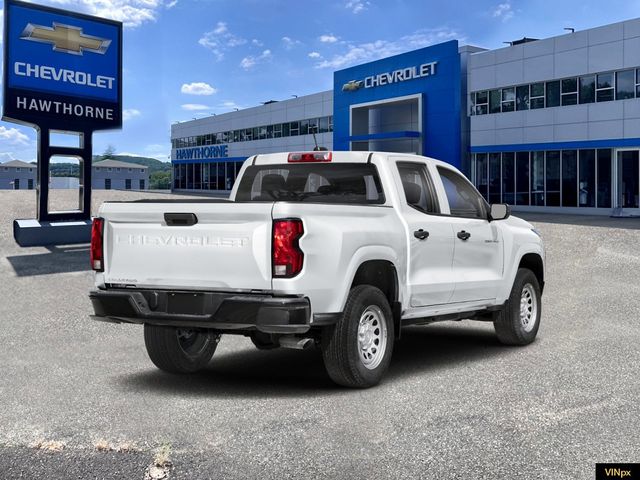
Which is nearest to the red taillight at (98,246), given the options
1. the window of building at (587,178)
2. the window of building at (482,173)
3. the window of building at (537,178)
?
the window of building at (587,178)

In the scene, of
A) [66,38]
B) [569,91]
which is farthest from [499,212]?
[569,91]

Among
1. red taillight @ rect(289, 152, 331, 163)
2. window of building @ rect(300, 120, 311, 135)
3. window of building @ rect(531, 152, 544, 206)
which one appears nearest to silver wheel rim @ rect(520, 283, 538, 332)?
red taillight @ rect(289, 152, 331, 163)

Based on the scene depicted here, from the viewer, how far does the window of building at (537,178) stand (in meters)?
34.8

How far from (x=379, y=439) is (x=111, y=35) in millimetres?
19168

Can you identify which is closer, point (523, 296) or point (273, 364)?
point (273, 364)

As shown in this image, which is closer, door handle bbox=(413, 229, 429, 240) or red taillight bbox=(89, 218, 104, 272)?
red taillight bbox=(89, 218, 104, 272)

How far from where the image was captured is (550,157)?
34375 mm

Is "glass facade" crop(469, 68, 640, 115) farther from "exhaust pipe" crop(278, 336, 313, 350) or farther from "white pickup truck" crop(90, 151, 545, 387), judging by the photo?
"exhaust pipe" crop(278, 336, 313, 350)

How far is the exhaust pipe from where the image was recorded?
18.4 ft

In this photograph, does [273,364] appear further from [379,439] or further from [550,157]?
[550,157]

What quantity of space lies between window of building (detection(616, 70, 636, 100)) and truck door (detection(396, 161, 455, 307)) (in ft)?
89.7

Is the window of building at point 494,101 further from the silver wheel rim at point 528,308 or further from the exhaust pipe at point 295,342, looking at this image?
the exhaust pipe at point 295,342

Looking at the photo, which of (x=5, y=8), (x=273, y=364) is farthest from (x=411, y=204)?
(x=5, y=8)

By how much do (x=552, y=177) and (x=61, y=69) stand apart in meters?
23.5
